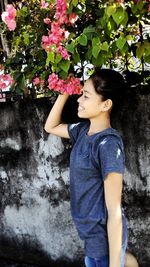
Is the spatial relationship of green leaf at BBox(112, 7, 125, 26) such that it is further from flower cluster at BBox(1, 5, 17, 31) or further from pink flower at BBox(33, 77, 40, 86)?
pink flower at BBox(33, 77, 40, 86)

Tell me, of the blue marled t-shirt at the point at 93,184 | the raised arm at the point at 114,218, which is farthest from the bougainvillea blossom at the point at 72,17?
the raised arm at the point at 114,218

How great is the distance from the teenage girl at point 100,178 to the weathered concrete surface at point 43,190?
83 centimetres

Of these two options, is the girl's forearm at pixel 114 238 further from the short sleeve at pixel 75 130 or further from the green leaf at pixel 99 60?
the green leaf at pixel 99 60

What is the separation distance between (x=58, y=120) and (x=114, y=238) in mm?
957

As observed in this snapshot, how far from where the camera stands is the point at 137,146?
3.32 meters

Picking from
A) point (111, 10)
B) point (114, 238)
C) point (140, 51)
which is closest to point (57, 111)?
point (140, 51)

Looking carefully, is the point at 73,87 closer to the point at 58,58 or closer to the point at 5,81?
the point at 58,58

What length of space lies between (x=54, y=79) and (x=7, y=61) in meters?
0.87

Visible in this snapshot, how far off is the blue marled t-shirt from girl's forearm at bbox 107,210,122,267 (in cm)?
10

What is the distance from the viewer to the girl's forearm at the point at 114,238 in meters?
2.25

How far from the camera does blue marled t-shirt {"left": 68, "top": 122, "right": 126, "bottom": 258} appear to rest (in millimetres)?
2336

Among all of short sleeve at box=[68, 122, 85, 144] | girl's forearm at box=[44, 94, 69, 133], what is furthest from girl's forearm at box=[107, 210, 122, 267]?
girl's forearm at box=[44, 94, 69, 133]

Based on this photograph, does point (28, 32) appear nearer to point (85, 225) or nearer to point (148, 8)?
point (148, 8)

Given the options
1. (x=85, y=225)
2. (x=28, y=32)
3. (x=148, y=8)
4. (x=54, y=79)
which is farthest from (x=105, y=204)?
(x=28, y=32)
